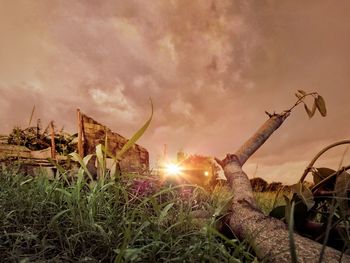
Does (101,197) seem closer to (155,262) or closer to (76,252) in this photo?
(76,252)

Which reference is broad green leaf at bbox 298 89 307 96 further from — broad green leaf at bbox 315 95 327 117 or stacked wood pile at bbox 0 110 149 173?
stacked wood pile at bbox 0 110 149 173

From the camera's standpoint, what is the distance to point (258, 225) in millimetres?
1938

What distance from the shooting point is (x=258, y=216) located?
2.02 m

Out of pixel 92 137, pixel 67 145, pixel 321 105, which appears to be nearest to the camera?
pixel 321 105

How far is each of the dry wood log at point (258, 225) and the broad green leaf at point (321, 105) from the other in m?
0.36

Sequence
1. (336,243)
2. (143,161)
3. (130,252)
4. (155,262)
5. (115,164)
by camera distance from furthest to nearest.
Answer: (143,161)
(115,164)
(336,243)
(155,262)
(130,252)

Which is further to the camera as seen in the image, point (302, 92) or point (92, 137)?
point (92, 137)

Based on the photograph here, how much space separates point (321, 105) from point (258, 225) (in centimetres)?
148

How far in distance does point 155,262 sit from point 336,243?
1044 mm

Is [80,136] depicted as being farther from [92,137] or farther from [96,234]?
[96,234]

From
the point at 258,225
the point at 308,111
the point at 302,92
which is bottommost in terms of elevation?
the point at 258,225

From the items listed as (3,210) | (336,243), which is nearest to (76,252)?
(3,210)

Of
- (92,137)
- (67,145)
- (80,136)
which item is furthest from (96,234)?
(67,145)

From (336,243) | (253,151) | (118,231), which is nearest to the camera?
(118,231)
